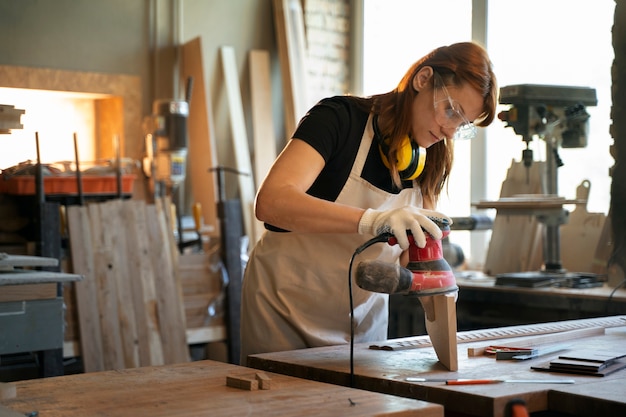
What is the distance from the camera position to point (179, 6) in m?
6.05

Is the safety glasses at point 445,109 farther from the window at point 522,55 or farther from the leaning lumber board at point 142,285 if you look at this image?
the leaning lumber board at point 142,285

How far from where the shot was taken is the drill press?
3.76 metres

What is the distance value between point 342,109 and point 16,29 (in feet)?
12.6

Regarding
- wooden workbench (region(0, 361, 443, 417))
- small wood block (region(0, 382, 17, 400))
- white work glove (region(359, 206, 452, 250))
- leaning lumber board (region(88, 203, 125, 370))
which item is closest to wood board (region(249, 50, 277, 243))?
leaning lumber board (region(88, 203, 125, 370))

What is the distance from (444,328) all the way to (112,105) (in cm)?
444

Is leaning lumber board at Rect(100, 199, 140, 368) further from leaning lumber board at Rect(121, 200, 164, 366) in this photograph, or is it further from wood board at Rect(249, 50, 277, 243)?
wood board at Rect(249, 50, 277, 243)

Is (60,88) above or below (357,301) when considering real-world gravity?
above

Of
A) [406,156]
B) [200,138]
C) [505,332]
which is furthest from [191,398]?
[200,138]

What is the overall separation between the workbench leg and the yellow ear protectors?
446mm

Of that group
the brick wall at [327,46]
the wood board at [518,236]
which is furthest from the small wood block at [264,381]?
the brick wall at [327,46]

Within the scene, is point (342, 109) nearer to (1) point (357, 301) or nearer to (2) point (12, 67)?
(1) point (357, 301)

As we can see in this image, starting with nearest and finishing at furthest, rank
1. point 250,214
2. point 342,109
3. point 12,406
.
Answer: point 12,406 < point 342,109 < point 250,214

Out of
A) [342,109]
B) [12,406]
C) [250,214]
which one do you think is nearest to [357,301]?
[342,109]

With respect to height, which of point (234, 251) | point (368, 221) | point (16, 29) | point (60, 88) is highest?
point (16, 29)
